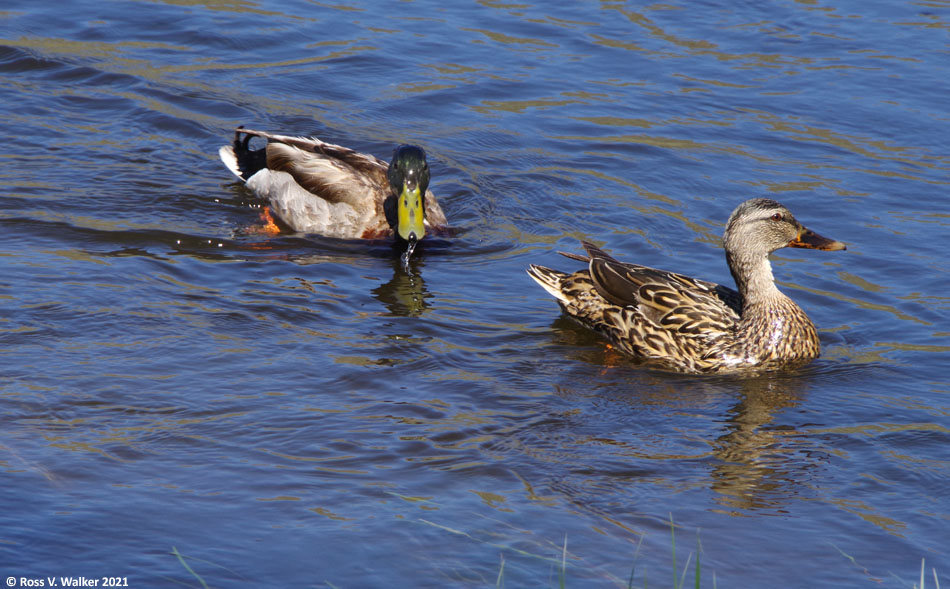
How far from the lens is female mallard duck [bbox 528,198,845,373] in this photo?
25.2 feet

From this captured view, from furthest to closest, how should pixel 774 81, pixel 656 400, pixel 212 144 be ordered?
pixel 774 81 → pixel 212 144 → pixel 656 400

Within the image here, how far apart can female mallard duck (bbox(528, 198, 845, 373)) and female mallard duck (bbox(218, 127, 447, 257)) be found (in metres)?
2.22

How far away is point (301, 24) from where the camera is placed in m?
14.3

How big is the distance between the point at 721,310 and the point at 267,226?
4.21 m

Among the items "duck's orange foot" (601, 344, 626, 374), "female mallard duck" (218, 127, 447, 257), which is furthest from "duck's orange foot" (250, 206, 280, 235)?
"duck's orange foot" (601, 344, 626, 374)

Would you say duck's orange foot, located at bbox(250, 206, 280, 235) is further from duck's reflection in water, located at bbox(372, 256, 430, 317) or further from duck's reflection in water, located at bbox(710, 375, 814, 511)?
duck's reflection in water, located at bbox(710, 375, 814, 511)

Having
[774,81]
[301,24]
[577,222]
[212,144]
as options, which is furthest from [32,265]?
[774,81]

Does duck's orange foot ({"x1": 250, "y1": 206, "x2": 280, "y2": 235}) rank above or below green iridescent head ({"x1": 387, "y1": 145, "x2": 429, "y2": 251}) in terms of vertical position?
below

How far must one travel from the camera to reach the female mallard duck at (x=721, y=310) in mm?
7680

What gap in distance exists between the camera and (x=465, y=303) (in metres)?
8.55

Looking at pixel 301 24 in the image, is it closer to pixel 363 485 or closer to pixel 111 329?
pixel 111 329

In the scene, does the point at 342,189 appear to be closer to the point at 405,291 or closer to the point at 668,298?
the point at 405,291

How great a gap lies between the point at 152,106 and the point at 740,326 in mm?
6854

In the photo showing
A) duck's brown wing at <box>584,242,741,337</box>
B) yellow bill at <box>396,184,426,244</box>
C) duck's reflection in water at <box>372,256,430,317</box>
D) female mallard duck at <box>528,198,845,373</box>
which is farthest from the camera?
yellow bill at <box>396,184,426,244</box>
